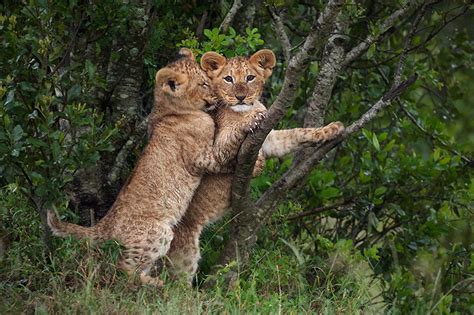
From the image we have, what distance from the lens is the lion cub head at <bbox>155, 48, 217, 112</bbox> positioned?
620 centimetres

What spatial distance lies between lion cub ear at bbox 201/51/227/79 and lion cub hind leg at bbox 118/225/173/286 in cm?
102

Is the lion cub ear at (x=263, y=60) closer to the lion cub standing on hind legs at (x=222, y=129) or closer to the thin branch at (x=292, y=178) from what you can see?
the lion cub standing on hind legs at (x=222, y=129)

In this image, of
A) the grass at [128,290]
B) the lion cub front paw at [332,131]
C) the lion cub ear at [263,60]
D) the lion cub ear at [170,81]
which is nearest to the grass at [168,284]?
the grass at [128,290]

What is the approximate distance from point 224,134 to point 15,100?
124 centimetres

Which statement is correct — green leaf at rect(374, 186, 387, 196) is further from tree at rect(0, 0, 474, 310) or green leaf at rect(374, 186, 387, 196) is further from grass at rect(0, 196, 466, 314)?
grass at rect(0, 196, 466, 314)

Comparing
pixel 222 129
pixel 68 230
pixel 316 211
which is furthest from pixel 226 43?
pixel 316 211

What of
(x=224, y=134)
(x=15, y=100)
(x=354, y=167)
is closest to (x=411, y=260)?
(x=354, y=167)

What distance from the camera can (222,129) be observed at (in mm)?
6035

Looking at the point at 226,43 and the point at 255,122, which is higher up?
the point at 226,43

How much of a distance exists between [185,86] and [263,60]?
0.51 metres

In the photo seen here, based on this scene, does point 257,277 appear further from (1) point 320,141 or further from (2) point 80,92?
(2) point 80,92

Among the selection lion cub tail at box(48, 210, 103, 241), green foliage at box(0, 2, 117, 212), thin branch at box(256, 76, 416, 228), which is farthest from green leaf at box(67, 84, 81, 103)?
thin branch at box(256, 76, 416, 228)

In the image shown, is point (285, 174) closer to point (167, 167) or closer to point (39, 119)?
point (167, 167)

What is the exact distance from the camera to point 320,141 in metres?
5.94
